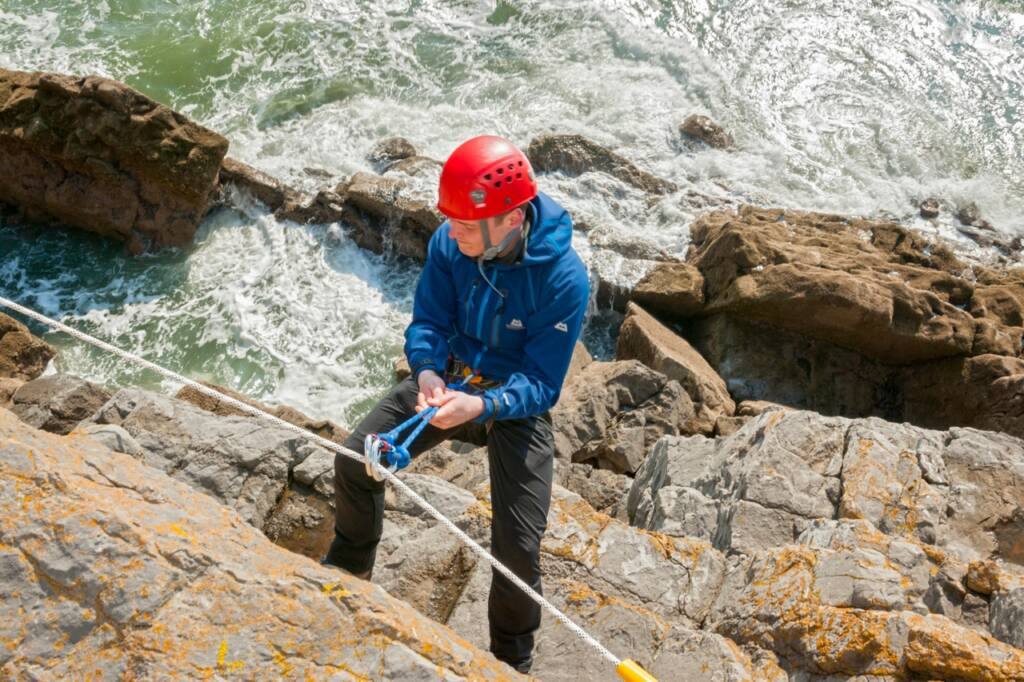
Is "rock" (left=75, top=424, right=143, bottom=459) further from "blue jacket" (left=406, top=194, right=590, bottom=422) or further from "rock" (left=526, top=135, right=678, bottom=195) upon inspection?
"rock" (left=526, top=135, right=678, bottom=195)

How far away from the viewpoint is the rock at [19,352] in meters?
10.4

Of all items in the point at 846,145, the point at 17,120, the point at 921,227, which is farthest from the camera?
the point at 846,145

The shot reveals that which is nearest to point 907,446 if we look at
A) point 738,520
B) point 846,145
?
point 738,520

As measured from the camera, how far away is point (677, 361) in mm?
10336

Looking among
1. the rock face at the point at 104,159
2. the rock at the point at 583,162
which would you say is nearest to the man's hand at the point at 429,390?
the rock face at the point at 104,159

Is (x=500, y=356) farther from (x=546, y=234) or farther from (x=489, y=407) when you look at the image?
(x=546, y=234)

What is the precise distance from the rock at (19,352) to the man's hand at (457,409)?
26.4 ft

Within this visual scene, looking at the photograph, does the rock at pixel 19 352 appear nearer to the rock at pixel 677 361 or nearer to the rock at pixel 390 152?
the rock at pixel 390 152

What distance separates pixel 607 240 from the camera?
13695 millimetres

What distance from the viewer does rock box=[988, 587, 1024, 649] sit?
185 inches

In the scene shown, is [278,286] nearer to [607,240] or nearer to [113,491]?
[607,240]

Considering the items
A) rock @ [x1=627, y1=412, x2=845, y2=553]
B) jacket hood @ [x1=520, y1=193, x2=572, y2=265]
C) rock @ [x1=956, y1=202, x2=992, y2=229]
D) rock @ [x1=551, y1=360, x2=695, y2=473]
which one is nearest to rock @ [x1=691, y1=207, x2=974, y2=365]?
rock @ [x1=551, y1=360, x2=695, y2=473]

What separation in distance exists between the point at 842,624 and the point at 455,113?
14.0m

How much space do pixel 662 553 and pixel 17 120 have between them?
1170 cm
